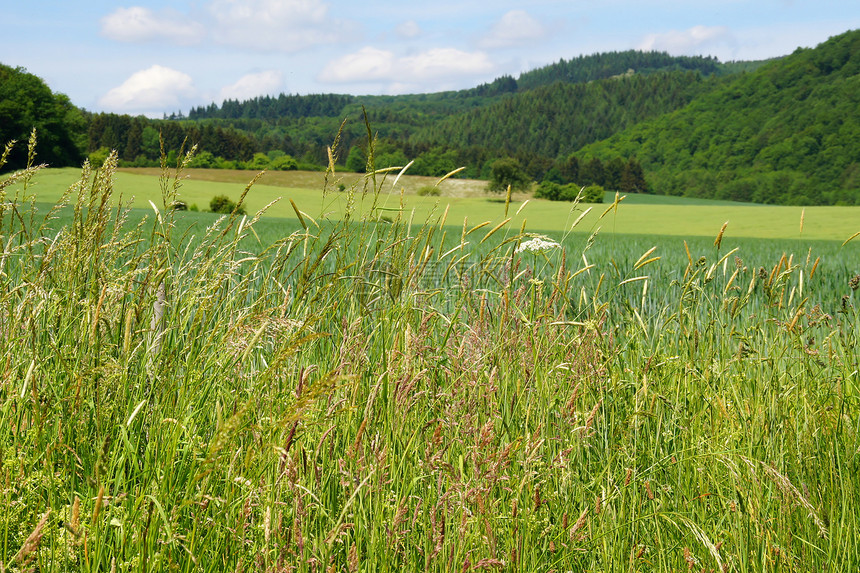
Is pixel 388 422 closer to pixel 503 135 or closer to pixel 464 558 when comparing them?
pixel 464 558

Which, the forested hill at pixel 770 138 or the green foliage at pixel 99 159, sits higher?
the forested hill at pixel 770 138

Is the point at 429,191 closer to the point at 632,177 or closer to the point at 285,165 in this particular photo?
the point at 285,165

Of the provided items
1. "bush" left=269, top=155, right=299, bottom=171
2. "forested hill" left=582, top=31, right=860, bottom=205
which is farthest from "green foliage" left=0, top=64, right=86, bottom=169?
"forested hill" left=582, top=31, right=860, bottom=205

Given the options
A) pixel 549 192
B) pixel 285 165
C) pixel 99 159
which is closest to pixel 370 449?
pixel 99 159

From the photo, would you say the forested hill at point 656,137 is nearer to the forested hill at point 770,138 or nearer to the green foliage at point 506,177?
the forested hill at point 770,138

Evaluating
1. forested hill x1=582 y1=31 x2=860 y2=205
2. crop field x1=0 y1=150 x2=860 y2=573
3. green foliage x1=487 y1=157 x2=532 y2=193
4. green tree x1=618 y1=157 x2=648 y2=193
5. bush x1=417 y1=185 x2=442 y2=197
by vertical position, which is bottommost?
crop field x1=0 y1=150 x2=860 y2=573

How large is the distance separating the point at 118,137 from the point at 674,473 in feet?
342

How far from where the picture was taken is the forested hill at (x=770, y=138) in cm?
9150

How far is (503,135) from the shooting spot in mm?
153250

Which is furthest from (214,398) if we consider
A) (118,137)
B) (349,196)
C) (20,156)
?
(118,137)

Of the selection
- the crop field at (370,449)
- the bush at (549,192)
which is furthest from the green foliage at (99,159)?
the bush at (549,192)

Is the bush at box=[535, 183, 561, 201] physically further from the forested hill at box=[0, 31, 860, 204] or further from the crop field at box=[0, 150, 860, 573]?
the crop field at box=[0, 150, 860, 573]

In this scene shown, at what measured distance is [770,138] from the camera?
10306 centimetres

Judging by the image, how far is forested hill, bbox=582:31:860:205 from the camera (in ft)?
300
